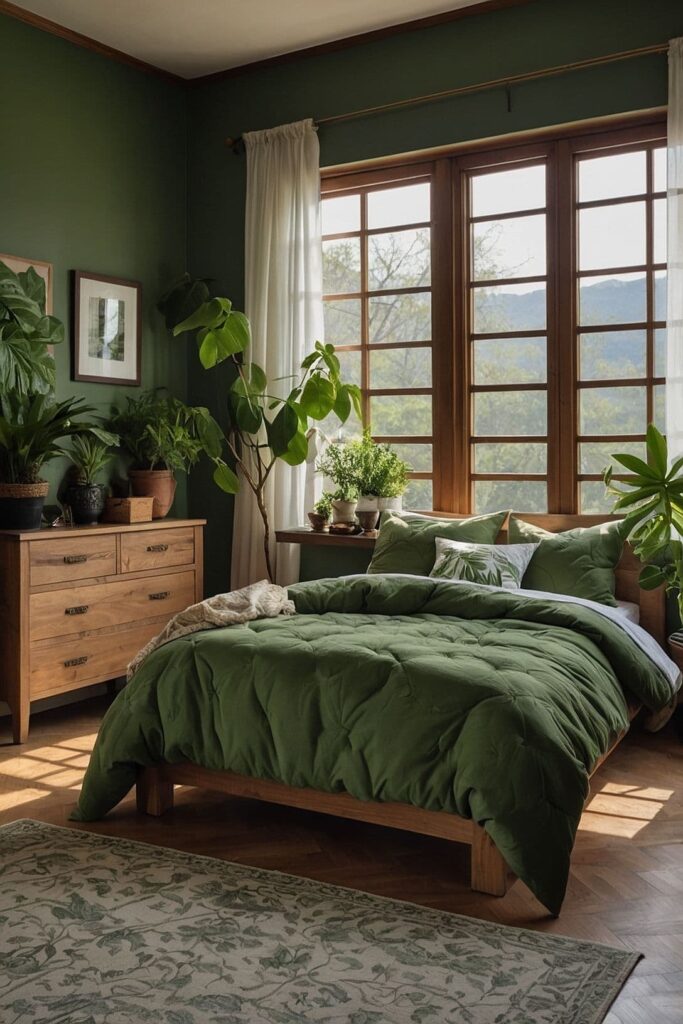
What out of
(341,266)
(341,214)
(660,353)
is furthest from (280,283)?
(660,353)

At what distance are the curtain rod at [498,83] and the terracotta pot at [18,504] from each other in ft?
8.04

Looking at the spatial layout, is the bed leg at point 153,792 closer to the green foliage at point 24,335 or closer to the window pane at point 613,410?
the green foliage at point 24,335

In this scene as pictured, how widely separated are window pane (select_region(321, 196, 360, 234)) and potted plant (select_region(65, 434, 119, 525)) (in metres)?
1.74

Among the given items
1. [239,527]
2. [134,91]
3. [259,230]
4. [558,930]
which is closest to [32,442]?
[239,527]

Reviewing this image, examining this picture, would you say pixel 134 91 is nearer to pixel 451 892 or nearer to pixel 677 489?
pixel 677 489

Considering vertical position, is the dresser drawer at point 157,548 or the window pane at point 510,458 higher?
the window pane at point 510,458

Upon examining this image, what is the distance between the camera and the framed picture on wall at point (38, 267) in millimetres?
4762

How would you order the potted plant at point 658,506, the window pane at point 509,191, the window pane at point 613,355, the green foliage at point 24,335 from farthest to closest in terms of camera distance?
the window pane at point 509,191 → the window pane at point 613,355 → the green foliage at point 24,335 → the potted plant at point 658,506

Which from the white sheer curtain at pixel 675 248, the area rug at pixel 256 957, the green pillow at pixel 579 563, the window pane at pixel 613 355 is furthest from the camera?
the window pane at pixel 613 355

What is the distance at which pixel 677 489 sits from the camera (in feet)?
11.9

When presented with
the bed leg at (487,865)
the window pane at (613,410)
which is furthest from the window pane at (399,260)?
the bed leg at (487,865)

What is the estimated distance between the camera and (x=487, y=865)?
2709mm

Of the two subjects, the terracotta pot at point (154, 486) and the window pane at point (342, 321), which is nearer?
the terracotta pot at point (154, 486)

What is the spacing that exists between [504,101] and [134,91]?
2.09 meters
